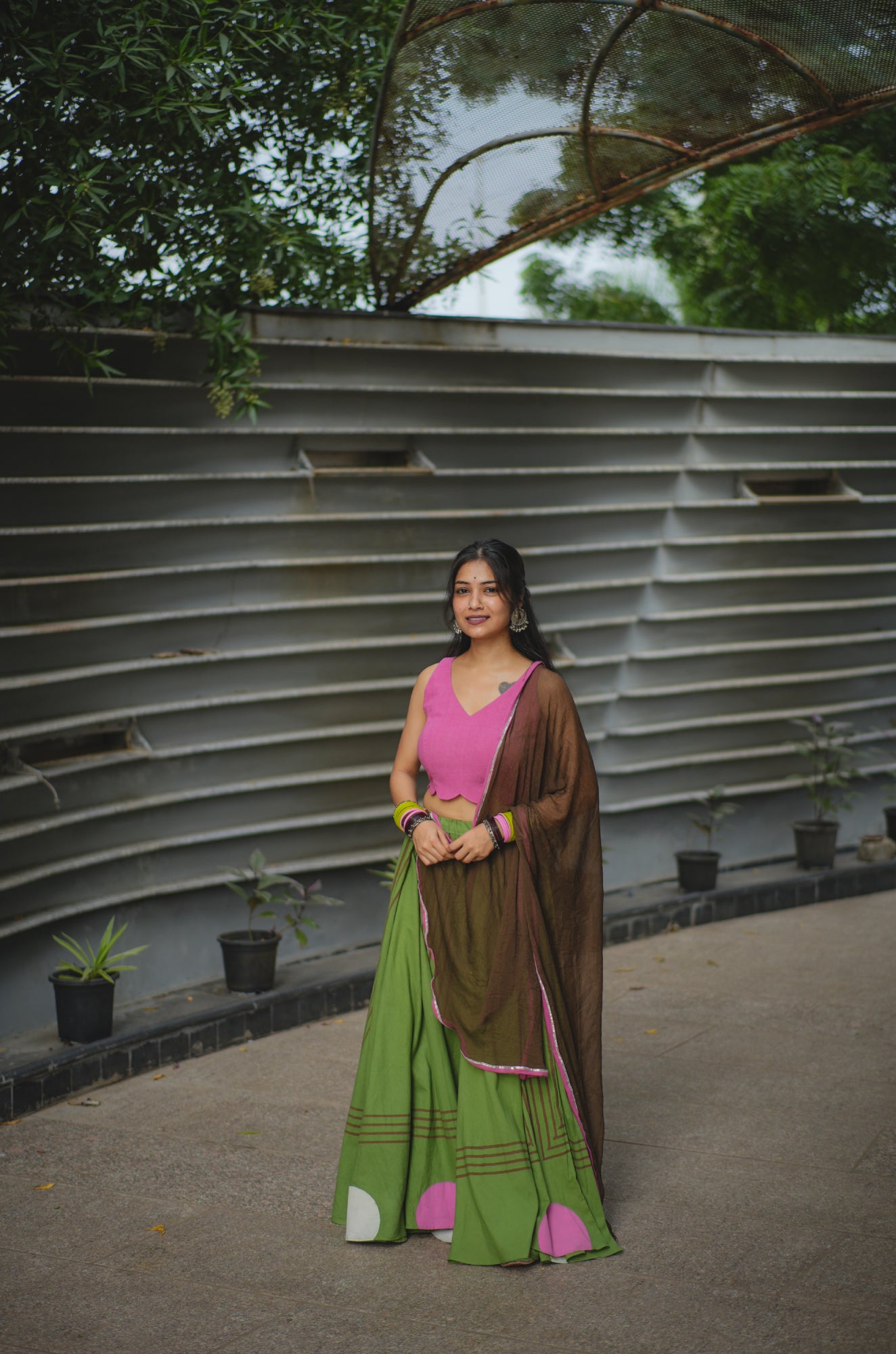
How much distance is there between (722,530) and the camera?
912 cm

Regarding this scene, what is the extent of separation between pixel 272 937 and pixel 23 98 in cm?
387

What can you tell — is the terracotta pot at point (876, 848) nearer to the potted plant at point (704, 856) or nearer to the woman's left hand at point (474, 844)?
the potted plant at point (704, 856)

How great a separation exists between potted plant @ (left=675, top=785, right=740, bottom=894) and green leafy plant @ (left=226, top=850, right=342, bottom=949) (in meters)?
2.40

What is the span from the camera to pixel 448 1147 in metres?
4.06

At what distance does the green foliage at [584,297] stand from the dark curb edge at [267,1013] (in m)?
12.6

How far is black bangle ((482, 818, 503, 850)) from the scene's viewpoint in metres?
3.95

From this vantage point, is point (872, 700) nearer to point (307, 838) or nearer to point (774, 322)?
point (307, 838)

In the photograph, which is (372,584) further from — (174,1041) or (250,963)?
(174,1041)

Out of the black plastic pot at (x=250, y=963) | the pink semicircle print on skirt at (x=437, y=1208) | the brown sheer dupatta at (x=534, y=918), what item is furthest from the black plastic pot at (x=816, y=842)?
the pink semicircle print on skirt at (x=437, y=1208)

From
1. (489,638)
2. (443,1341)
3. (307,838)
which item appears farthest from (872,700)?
(443,1341)

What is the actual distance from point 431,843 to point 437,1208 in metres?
1.11

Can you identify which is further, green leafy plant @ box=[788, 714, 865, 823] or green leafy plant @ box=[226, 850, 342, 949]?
green leafy plant @ box=[788, 714, 865, 823]

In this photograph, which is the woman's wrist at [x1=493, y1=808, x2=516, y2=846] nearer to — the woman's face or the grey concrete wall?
the woman's face

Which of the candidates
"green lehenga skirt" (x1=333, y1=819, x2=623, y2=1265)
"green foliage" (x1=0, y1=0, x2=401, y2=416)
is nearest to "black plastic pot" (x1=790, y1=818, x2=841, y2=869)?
"green foliage" (x1=0, y1=0, x2=401, y2=416)
